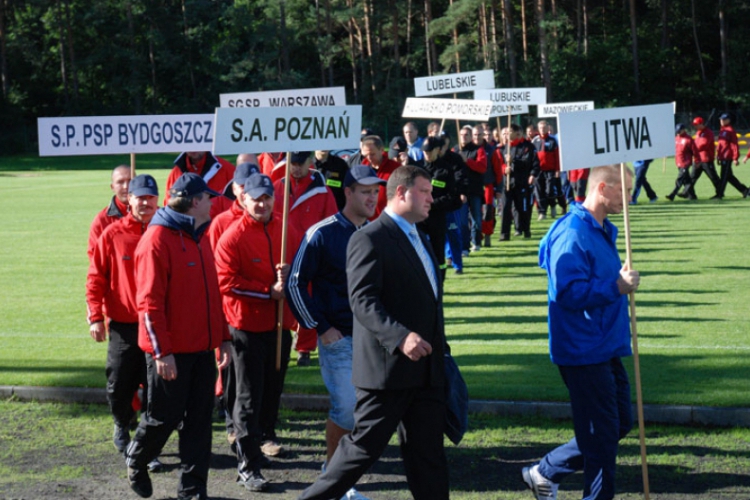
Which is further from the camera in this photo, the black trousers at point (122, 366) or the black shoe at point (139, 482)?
the black trousers at point (122, 366)

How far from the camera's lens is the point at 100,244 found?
757 centimetres

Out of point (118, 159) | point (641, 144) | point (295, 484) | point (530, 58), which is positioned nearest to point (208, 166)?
point (295, 484)

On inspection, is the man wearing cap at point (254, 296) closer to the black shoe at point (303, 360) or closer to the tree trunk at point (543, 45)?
the black shoe at point (303, 360)

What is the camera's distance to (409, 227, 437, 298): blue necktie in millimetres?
5676

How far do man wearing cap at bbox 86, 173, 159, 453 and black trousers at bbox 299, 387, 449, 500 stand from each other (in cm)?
239

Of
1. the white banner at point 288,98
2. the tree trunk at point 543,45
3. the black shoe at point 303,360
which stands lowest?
the black shoe at point 303,360

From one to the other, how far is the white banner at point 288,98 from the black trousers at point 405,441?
244 inches

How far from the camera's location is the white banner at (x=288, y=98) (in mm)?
11414

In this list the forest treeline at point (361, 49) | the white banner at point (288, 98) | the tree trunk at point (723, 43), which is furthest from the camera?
the forest treeline at point (361, 49)

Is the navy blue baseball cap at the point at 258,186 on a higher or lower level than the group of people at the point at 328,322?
higher

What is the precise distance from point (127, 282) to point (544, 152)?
16.5m

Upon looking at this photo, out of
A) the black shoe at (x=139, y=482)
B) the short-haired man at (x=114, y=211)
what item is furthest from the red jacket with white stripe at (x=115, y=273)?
the black shoe at (x=139, y=482)

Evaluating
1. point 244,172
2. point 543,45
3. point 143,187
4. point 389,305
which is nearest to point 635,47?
point 543,45

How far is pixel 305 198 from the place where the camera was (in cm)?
963
